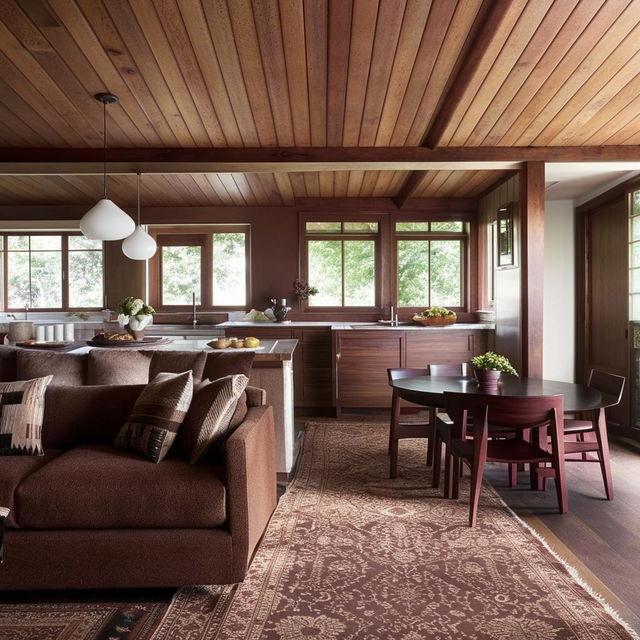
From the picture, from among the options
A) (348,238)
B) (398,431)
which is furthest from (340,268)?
(398,431)

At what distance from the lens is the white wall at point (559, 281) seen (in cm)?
589

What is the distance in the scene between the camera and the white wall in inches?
232

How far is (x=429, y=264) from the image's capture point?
6.67 meters

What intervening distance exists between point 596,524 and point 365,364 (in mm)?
3179

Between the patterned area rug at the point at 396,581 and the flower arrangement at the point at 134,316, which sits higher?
the flower arrangement at the point at 134,316

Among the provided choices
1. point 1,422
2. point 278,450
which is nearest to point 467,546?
point 278,450

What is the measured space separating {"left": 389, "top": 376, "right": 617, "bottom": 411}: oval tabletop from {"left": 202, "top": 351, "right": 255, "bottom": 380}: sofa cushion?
97cm

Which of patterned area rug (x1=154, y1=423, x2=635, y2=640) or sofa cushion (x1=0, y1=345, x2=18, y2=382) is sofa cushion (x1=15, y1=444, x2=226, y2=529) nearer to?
patterned area rug (x1=154, y1=423, x2=635, y2=640)

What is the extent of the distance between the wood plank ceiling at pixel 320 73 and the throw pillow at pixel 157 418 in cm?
163

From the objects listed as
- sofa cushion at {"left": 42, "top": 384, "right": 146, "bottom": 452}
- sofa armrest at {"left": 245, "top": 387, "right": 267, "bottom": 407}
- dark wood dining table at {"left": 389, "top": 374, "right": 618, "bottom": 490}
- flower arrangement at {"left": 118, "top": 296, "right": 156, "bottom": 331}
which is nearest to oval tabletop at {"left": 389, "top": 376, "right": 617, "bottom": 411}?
dark wood dining table at {"left": 389, "top": 374, "right": 618, "bottom": 490}

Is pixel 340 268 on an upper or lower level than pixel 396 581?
upper

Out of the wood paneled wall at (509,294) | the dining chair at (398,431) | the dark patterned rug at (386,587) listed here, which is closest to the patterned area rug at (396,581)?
the dark patterned rug at (386,587)

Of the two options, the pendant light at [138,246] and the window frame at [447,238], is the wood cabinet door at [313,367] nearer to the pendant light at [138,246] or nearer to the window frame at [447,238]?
the window frame at [447,238]

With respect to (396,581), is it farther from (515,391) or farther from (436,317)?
(436,317)
